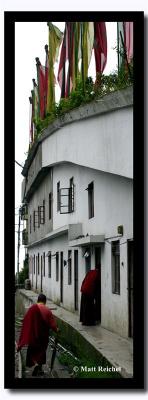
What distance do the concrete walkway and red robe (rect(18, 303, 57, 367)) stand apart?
0.45 feet

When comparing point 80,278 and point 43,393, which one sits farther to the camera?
point 80,278

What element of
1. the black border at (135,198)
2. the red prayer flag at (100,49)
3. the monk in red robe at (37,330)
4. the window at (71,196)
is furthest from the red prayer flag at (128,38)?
the monk in red robe at (37,330)

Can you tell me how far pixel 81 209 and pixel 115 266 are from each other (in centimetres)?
90

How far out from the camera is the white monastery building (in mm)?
8984

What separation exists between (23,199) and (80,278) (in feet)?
5.04

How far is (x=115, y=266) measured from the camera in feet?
33.1

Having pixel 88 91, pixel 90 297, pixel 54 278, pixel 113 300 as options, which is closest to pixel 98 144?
pixel 88 91

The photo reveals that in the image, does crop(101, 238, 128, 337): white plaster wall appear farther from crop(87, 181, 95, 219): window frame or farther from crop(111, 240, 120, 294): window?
crop(87, 181, 95, 219): window frame

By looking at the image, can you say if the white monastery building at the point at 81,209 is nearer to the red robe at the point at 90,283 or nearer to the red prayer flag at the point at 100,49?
the red robe at the point at 90,283

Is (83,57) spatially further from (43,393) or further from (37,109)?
(43,393)

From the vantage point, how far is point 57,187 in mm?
9648

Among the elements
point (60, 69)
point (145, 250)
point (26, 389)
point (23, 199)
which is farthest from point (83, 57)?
point (26, 389)

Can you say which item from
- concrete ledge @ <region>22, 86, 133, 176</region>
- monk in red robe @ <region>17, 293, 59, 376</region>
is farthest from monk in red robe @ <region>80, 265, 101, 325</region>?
concrete ledge @ <region>22, 86, 133, 176</region>

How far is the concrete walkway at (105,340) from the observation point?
25.9 ft
